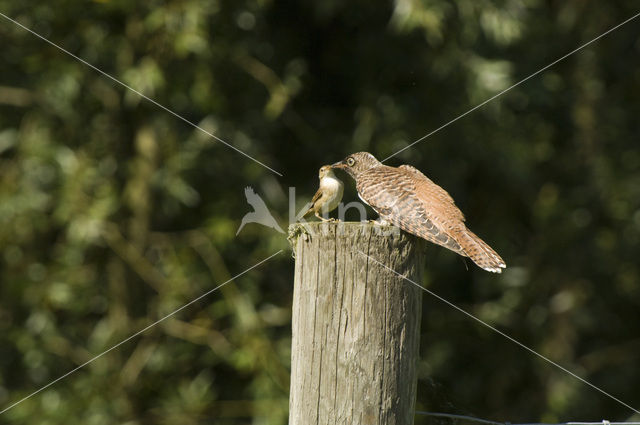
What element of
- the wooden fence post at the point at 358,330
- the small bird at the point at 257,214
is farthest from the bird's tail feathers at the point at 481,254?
the small bird at the point at 257,214

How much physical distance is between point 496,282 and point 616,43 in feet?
8.83

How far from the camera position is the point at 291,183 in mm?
5438

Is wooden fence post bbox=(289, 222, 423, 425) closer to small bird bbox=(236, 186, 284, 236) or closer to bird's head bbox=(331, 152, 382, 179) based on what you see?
bird's head bbox=(331, 152, 382, 179)

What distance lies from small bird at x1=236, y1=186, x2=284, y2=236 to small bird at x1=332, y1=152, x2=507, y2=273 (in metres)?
2.14

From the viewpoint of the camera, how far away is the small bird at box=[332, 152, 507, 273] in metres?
2.28

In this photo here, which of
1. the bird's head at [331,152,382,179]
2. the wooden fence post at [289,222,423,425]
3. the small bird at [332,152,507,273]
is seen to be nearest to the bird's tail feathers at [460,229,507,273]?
the small bird at [332,152,507,273]

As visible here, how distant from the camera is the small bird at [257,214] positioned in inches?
197

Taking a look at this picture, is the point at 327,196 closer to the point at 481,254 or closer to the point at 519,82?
the point at 481,254

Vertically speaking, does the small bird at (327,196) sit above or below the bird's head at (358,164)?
below

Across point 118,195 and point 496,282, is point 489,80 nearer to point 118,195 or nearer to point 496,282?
point 496,282

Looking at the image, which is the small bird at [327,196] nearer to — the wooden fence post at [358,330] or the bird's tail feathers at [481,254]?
the bird's tail feathers at [481,254]

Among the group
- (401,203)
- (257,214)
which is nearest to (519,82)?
(257,214)

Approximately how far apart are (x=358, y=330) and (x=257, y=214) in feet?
10.5

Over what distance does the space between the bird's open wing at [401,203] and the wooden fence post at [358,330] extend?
186 millimetres
